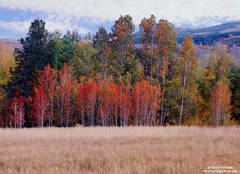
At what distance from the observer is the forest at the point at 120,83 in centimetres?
2955

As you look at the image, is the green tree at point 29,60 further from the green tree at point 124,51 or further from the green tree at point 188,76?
the green tree at point 188,76

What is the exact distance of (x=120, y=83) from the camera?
103 ft

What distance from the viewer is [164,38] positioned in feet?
104

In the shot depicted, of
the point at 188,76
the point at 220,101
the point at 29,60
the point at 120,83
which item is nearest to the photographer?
the point at 188,76

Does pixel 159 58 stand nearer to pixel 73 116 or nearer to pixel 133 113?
pixel 133 113

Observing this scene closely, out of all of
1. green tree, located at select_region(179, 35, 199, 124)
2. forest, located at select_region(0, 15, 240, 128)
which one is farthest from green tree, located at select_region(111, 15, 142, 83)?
green tree, located at select_region(179, 35, 199, 124)

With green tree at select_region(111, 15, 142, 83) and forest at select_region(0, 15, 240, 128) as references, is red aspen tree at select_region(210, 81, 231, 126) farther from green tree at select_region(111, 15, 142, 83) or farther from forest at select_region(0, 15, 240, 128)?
green tree at select_region(111, 15, 142, 83)

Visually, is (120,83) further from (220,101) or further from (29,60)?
(29,60)

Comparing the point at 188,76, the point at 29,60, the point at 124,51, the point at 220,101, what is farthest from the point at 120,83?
the point at 29,60

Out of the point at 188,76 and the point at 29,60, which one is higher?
the point at 29,60

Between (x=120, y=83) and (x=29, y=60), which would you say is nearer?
(x=120, y=83)

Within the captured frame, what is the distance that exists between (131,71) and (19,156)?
79.6 ft

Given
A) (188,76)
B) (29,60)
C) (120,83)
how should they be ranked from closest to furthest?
(188,76) < (120,83) < (29,60)

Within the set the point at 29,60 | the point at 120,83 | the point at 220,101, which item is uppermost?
the point at 29,60
